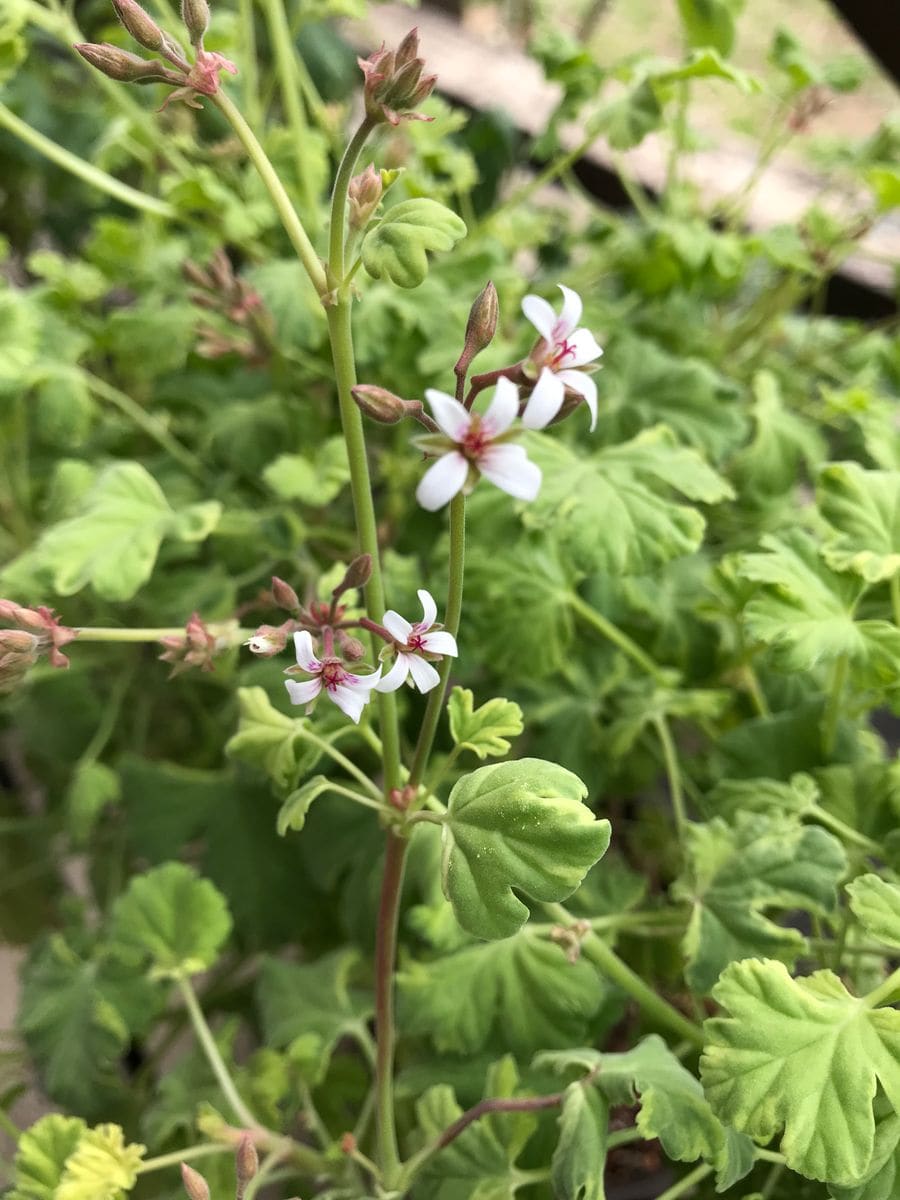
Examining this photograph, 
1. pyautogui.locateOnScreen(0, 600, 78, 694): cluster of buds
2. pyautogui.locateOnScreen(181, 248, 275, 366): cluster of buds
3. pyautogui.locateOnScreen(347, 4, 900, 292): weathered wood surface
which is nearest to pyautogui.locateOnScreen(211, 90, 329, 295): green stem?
pyautogui.locateOnScreen(0, 600, 78, 694): cluster of buds

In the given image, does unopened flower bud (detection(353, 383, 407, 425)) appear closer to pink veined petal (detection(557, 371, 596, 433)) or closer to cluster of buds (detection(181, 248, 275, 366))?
pink veined petal (detection(557, 371, 596, 433))

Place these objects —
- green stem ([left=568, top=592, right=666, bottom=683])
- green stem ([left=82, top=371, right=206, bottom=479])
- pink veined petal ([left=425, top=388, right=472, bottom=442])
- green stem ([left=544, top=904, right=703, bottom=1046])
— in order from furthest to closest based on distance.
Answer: green stem ([left=82, top=371, right=206, bottom=479])
green stem ([left=568, top=592, right=666, bottom=683])
green stem ([left=544, top=904, right=703, bottom=1046])
pink veined petal ([left=425, top=388, right=472, bottom=442])

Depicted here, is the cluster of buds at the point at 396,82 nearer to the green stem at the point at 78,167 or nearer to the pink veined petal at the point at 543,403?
the pink veined petal at the point at 543,403

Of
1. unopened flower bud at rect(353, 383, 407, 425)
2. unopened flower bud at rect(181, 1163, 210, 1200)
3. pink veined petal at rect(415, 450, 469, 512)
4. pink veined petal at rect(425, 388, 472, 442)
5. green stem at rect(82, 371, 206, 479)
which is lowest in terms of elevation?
green stem at rect(82, 371, 206, 479)

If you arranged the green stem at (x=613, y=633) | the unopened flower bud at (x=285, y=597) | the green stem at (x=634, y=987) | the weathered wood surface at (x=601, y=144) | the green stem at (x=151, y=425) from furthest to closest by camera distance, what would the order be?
1. the weathered wood surface at (x=601, y=144)
2. the green stem at (x=151, y=425)
3. the green stem at (x=613, y=633)
4. the green stem at (x=634, y=987)
5. the unopened flower bud at (x=285, y=597)

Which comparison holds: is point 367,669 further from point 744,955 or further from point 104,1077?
point 104,1077

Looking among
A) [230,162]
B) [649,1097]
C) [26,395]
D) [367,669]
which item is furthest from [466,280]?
[649,1097]

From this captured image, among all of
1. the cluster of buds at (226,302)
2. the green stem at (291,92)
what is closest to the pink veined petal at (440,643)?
the cluster of buds at (226,302)
